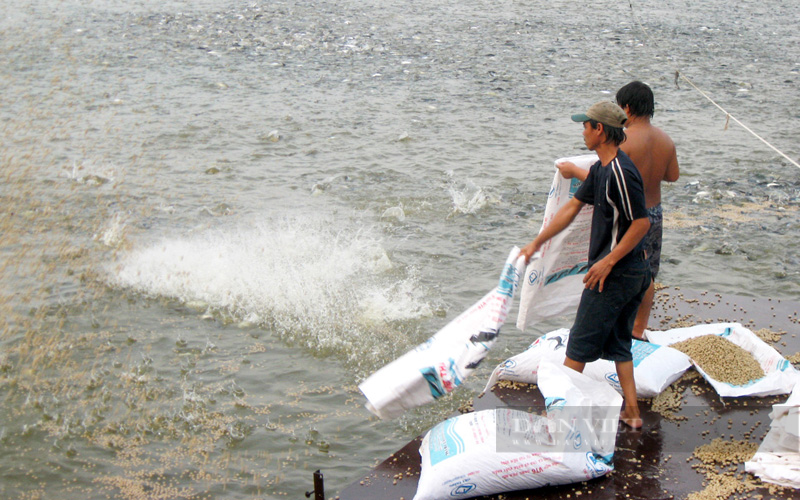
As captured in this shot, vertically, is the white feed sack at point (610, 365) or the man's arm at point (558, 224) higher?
the man's arm at point (558, 224)

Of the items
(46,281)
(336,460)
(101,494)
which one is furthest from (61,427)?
(46,281)

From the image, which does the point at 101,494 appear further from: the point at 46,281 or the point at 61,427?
the point at 46,281

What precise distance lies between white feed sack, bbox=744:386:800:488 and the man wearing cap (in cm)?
55

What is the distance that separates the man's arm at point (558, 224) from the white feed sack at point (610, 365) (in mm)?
605

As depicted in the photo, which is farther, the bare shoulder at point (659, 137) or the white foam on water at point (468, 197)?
the white foam on water at point (468, 197)

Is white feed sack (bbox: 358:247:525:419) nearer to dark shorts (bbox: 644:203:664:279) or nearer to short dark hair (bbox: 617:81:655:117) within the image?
dark shorts (bbox: 644:203:664:279)

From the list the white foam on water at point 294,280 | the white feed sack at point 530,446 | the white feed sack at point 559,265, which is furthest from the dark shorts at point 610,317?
→ the white foam on water at point 294,280

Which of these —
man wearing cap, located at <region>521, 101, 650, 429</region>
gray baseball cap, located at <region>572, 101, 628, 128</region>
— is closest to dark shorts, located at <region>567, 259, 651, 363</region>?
man wearing cap, located at <region>521, 101, 650, 429</region>

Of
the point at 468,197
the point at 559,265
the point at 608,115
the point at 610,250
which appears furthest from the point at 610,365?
the point at 468,197

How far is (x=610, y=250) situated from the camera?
325 cm

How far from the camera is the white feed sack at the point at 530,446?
9.86ft

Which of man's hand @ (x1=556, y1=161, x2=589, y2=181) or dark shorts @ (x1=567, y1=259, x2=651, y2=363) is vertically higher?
man's hand @ (x1=556, y1=161, x2=589, y2=181)

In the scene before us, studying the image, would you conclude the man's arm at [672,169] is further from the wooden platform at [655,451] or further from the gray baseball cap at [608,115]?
the wooden platform at [655,451]

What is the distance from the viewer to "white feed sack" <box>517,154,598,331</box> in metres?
3.84
